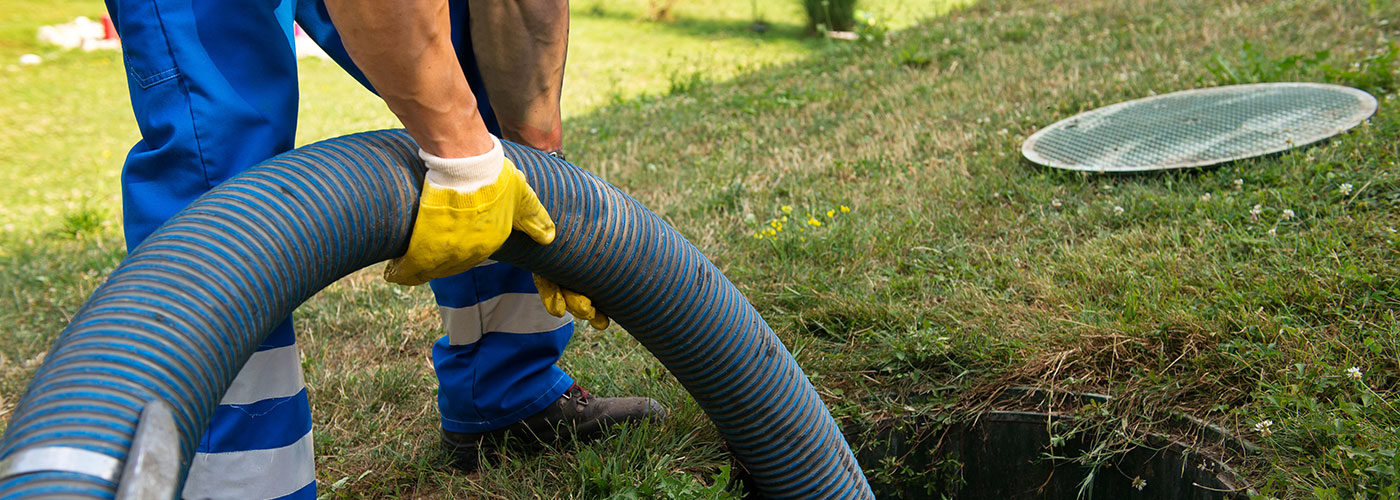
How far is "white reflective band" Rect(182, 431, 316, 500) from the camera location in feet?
5.22

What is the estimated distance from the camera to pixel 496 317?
2.13m

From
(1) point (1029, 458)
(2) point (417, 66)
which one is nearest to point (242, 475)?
(2) point (417, 66)

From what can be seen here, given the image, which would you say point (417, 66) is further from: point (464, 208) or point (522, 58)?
point (522, 58)

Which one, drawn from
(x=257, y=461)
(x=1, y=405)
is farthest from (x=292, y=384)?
(x=1, y=405)

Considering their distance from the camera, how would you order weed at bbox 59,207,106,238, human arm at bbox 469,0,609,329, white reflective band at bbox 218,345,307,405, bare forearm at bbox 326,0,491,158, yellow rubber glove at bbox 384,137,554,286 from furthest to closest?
weed at bbox 59,207,106,238
human arm at bbox 469,0,609,329
white reflective band at bbox 218,345,307,405
yellow rubber glove at bbox 384,137,554,286
bare forearm at bbox 326,0,491,158

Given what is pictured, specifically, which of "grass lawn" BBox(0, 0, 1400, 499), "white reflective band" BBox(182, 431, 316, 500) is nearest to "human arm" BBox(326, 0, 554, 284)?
"white reflective band" BBox(182, 431, 316, 500)

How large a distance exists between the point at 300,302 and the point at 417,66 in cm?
38

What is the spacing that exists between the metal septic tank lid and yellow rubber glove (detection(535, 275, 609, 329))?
6.95 ft

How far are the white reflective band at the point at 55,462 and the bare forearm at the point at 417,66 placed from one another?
1.94 ft

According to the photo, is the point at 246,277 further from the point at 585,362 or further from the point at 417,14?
the point at 585,362

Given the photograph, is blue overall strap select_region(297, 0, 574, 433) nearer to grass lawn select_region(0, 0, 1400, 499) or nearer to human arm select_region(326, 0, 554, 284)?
grass lawn select_region(0, 0, 1400, 499)

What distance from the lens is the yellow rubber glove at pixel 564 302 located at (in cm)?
180

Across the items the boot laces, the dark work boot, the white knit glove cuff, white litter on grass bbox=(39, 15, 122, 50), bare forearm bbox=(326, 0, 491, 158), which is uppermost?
bare forearm bbox=(326, 0, 491, 158)

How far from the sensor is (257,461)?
5.27 ft
